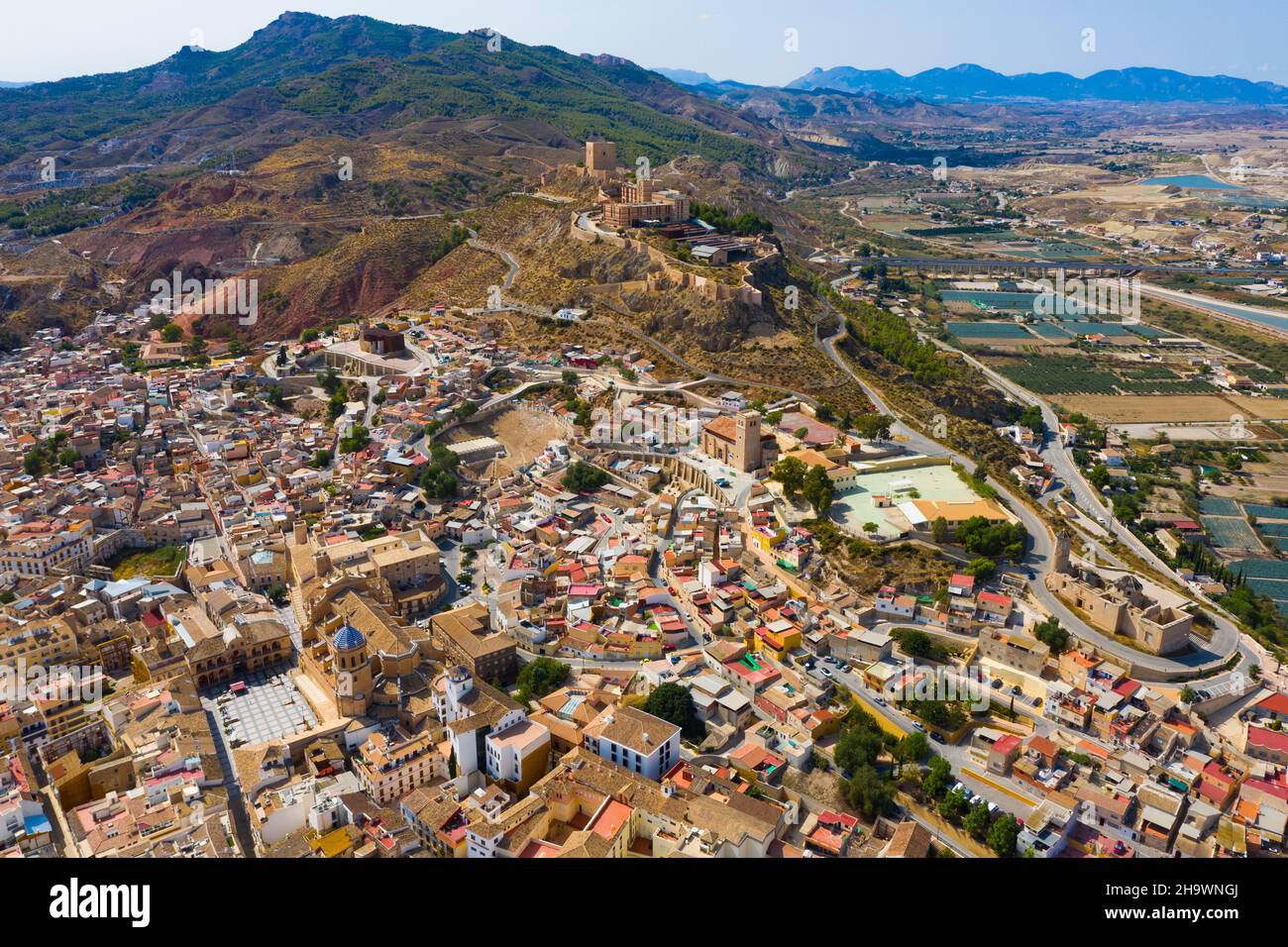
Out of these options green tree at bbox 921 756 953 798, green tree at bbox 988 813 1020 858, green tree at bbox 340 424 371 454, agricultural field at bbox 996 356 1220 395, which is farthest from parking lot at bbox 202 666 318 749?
agricultural field at bbox 996 356 1220 395

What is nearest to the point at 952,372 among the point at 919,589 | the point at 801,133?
the point at 919,589

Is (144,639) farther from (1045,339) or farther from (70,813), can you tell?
(1045,339)

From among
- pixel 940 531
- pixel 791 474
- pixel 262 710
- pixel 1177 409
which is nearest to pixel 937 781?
pixel 940 531

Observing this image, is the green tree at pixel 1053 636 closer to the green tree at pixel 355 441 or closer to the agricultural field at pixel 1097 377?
the green tree at pixel 355 441

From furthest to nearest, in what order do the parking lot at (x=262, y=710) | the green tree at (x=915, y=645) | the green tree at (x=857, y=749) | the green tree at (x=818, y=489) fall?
1. the green tree at (x=818, y=489)
2. the green tree at (x=915, y=645)
3. the parking lot at (x=262, y=710)
4. the green tree at (x=857, y=749)

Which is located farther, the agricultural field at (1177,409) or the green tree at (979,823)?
the agricultural field at (1177,409)

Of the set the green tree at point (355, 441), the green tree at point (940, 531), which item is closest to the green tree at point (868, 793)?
the green tree at point (940, 531)

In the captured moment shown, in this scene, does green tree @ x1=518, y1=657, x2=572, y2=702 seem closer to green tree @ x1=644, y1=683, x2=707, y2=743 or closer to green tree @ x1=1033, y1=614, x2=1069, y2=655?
green tree @ x1=644, y1=683, x2=707, y2=743
